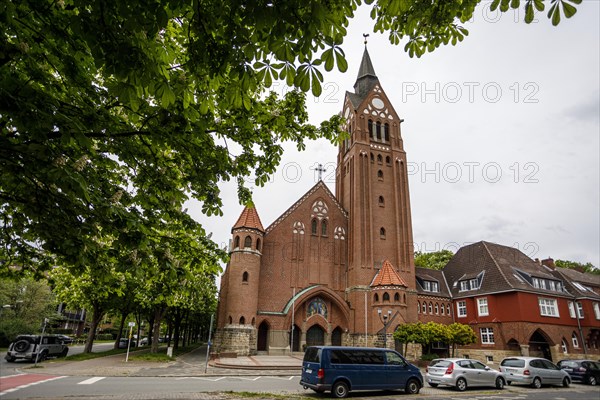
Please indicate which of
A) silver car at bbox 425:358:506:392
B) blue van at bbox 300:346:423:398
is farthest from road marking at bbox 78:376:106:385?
silver car at bbox 425:358:506:392

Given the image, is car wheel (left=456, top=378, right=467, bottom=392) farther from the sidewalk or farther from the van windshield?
the sidewalk

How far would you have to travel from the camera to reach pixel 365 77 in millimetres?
48312

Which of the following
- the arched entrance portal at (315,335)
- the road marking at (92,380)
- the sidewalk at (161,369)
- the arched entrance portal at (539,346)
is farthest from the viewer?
the arched entrance portal at (315,335)

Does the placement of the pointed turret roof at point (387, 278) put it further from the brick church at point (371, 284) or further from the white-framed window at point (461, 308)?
the white-framed window at point (461, 308)

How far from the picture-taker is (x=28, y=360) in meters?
25.6

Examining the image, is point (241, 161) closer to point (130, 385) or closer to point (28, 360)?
point (130, 385)

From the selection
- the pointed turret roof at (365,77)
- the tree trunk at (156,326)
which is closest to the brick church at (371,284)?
the pointed turret roof at (365,77)

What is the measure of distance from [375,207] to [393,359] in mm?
25010

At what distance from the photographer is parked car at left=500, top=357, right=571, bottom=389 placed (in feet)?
64.1

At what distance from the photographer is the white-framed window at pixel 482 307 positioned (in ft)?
119

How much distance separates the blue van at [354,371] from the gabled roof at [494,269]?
2395cm

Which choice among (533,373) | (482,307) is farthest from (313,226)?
(533,373)

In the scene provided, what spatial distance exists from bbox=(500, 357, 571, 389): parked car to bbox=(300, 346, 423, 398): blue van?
8.13 metres

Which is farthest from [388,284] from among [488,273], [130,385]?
[130,385]
